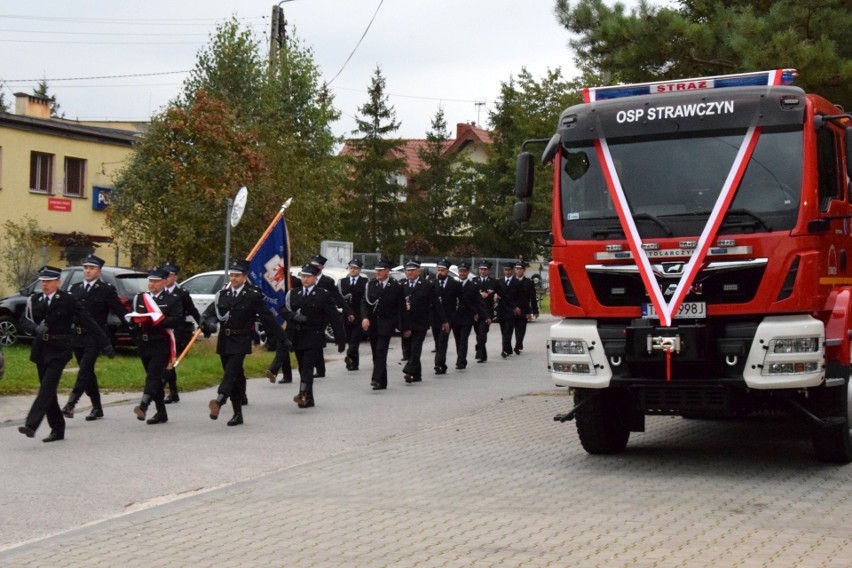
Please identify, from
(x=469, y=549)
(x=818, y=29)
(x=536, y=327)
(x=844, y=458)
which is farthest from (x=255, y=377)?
(x=536, y=327)

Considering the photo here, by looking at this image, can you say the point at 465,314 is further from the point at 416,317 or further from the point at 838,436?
the point at 838,436

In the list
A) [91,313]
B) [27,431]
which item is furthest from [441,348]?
[27,431]

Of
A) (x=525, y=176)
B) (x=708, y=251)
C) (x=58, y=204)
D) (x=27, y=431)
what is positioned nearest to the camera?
(x=708, y=251)

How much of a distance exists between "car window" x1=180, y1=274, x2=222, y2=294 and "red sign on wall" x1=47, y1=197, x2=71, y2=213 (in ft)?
57.3

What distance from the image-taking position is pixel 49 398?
39.5 ft

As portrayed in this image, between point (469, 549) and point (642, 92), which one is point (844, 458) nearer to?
point (642, 92)

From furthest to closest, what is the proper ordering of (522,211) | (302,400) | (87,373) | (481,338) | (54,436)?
(481,338) < (302,400) < (87,373) < (54,436) < (522,211)

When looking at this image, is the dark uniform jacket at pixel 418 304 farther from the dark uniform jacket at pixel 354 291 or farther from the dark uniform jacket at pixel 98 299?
the dark uniform jacket at pixel 98 299

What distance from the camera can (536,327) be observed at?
34000 mm

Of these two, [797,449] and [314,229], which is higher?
[314,229]

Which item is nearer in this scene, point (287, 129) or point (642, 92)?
point (642, 92)

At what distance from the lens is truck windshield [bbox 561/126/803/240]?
9.96 m

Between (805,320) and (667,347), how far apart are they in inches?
43.2

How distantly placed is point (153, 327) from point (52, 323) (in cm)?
158
